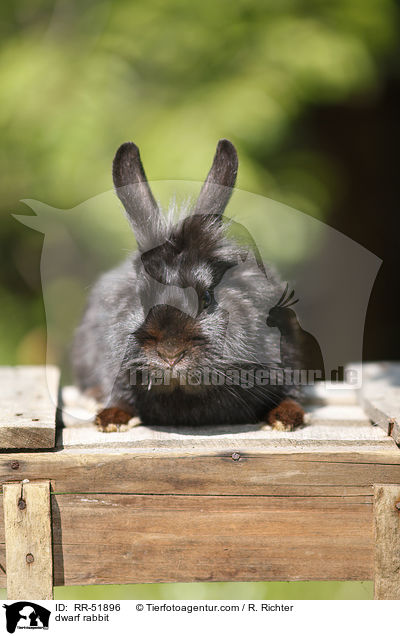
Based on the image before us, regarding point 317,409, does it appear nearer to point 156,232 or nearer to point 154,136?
point 156,232

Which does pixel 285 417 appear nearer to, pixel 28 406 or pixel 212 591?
pixel 28 406

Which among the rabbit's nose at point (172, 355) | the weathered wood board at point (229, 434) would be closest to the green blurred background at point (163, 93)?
the weathered wood board at point (229, 434)

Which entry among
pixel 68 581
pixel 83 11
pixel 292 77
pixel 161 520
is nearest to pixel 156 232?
pixel 161 520

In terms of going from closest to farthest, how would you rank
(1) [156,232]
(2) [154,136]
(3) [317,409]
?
1. (1) [156,232]
2. (3) [317,409]
3. (2) [154,136]

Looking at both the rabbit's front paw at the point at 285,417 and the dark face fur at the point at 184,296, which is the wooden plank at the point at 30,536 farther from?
the rabbit's front paw at the point at 285,417

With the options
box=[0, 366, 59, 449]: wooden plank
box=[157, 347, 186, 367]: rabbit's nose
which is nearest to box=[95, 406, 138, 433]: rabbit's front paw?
box=[0, 366, 59, 449]: wooden plank

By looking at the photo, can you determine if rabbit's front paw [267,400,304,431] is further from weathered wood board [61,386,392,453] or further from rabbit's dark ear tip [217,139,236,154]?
rabbit's dark ear tip [217,139,236,154]

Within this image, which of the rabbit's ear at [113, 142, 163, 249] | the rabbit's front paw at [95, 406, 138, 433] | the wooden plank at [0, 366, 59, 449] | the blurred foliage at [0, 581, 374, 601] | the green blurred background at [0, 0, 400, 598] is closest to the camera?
the wooden plank at [0, 366, 59, 449]
